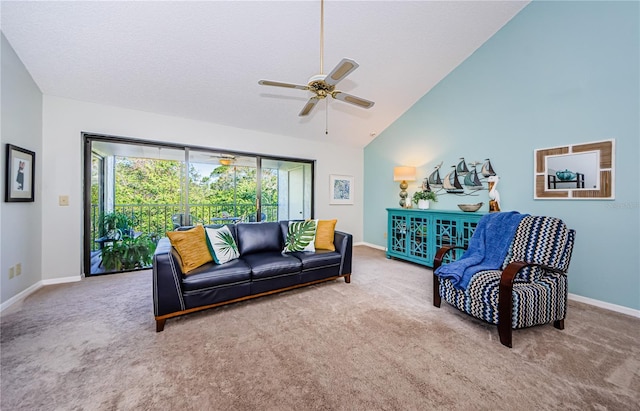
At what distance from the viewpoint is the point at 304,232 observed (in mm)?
3197

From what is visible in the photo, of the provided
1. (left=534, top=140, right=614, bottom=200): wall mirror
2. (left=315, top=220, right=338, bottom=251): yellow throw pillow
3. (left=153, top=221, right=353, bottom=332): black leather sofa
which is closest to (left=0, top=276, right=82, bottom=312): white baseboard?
(left=153, top=221, right=353, bottom=332): black leather sofa

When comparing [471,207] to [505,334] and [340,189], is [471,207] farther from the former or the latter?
[340,189]

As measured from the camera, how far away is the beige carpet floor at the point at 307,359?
4.46 ft

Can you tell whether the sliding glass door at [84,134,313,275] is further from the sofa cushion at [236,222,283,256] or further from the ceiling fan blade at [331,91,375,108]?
the ceiling fan blade at [331,91,375,108]

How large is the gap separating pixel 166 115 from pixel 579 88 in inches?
212

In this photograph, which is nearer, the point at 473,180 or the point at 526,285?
the point at 526,285

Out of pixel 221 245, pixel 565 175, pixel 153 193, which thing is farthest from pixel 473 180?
pixel 153 193

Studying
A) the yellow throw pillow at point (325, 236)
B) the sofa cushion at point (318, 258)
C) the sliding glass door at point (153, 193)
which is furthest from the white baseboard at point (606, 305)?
the sliding glass door at point (153, 193)

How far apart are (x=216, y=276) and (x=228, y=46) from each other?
2598 millimetres

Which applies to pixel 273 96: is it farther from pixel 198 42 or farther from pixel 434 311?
pixel 434 311

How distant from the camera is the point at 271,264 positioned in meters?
2.62

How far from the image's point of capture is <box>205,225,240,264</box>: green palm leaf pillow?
8.50ft

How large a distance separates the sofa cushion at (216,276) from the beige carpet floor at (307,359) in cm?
31

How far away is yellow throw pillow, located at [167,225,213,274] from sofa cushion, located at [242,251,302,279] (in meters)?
0.45
